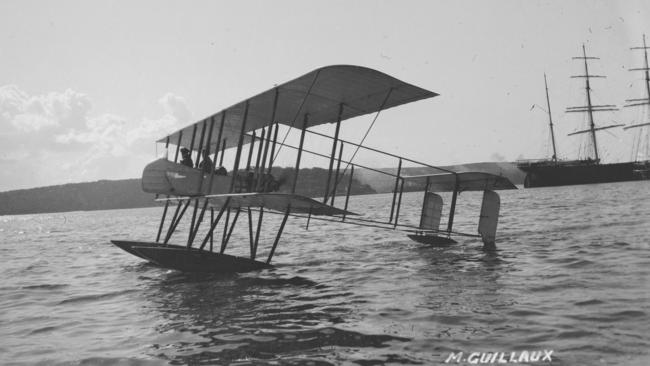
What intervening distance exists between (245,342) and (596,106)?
131 m

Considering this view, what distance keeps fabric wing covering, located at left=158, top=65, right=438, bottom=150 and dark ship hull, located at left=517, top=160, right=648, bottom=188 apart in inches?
4272

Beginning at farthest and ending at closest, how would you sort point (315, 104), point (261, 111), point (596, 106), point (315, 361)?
point (596, 106) < point (261, 111) < point (315, 104) < point (315, 361)

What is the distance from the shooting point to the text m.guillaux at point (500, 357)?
5273 millimetres

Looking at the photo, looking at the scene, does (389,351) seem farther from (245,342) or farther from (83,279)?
(83,279)

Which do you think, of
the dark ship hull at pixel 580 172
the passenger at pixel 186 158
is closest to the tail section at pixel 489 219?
the passenger at pixel 186 158

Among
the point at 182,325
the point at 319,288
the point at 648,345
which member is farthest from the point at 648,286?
the point at 182,325

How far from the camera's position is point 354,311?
808cm

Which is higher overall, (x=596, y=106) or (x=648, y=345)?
(x=596, y=106)

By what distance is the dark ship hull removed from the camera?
4181 inches

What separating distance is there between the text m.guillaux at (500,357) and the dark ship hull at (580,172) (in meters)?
115

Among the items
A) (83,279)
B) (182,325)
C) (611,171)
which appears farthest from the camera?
(611,171)

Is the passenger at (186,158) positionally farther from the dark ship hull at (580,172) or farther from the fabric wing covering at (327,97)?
the dark ship hull at (580,172)

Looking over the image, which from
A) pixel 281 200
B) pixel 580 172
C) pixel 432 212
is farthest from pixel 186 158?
pixel 580 172

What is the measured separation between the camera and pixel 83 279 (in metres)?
14.5
